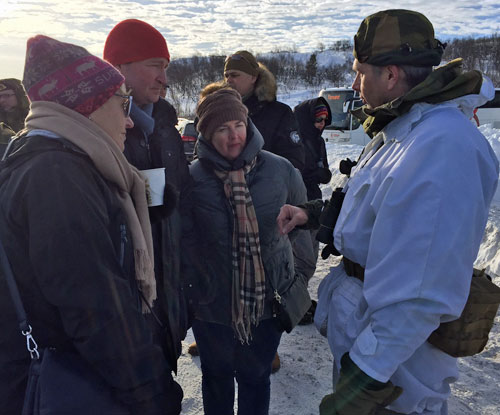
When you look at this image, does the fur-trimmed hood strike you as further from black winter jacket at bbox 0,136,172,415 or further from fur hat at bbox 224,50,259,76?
black winter jacket at bbox 0,136,172,415

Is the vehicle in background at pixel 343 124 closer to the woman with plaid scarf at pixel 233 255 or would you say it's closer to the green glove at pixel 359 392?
the woman with plaid scarf at pixel 233 255

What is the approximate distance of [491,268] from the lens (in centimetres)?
446

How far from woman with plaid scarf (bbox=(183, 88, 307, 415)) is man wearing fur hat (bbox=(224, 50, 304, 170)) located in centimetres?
101

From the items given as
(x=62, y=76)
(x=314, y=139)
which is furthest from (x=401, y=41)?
(x=314, y=139)

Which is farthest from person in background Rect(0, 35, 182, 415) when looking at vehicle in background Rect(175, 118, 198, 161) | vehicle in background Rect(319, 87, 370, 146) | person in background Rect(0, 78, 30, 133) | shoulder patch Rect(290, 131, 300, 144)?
vehicle in background Rect(319, 87, 370, 146)

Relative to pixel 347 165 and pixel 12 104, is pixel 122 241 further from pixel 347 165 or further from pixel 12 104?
pixel 12 104

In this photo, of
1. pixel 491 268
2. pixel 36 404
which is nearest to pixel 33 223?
pixel 36 404

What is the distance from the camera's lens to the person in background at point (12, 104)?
4066 mm

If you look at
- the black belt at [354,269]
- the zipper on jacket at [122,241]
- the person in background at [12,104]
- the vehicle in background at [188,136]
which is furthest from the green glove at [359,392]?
the vehicle in background at [188,136]

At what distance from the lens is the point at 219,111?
2123 millimetres

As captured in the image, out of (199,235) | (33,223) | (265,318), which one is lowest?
(265,318)

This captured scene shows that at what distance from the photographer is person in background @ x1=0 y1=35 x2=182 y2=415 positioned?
1.08 meters

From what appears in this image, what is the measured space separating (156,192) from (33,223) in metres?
0.69

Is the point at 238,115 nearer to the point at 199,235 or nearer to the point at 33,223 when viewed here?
the point at 199,235
